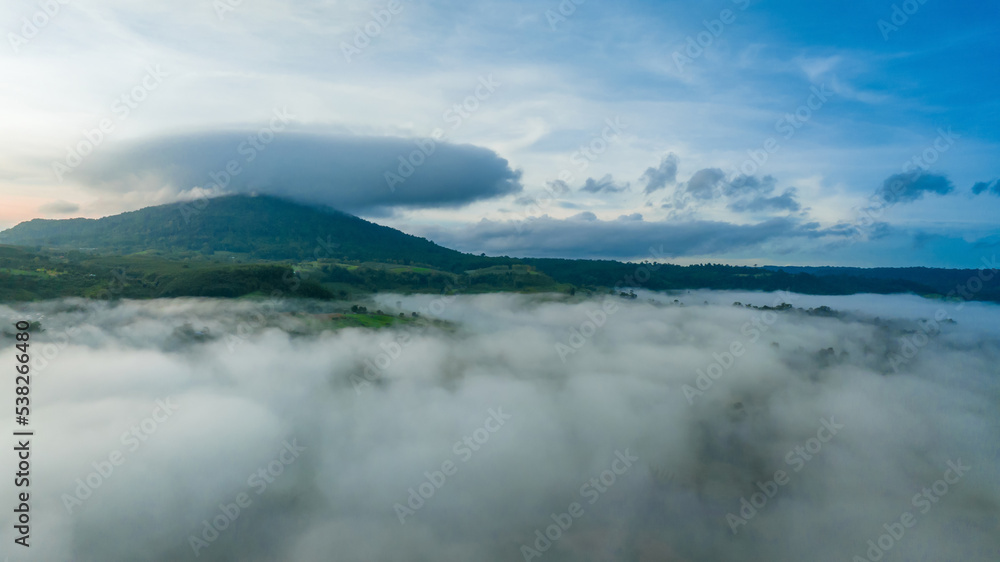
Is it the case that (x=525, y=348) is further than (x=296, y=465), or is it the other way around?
(x=525, y=348)

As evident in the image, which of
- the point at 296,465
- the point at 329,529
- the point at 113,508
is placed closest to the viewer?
the point at 113,508

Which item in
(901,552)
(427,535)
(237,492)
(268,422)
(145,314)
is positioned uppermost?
(145,314)

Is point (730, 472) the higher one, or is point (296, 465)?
point (296, 465)

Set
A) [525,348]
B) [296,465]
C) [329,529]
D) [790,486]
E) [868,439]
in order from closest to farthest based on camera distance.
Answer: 1. [329,529]
2. [296,465]
3. [790,486]
4. [868,439]
5. [525,348]

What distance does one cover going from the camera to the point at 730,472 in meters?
138

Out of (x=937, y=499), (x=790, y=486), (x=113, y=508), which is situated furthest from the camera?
(x=790, y=486)

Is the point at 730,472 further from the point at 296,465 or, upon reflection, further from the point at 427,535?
the point at 296,465

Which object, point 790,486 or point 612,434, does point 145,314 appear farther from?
point 790,486

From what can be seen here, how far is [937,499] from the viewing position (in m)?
123

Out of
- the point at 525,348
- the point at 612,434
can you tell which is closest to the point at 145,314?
the point at 525,348

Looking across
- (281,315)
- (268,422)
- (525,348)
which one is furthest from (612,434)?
(281,315)

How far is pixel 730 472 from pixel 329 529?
116 m

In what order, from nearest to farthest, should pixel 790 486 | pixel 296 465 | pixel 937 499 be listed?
pixel 296 465, pixel 937 499, pixel 790 486

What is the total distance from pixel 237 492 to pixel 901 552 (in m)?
146
